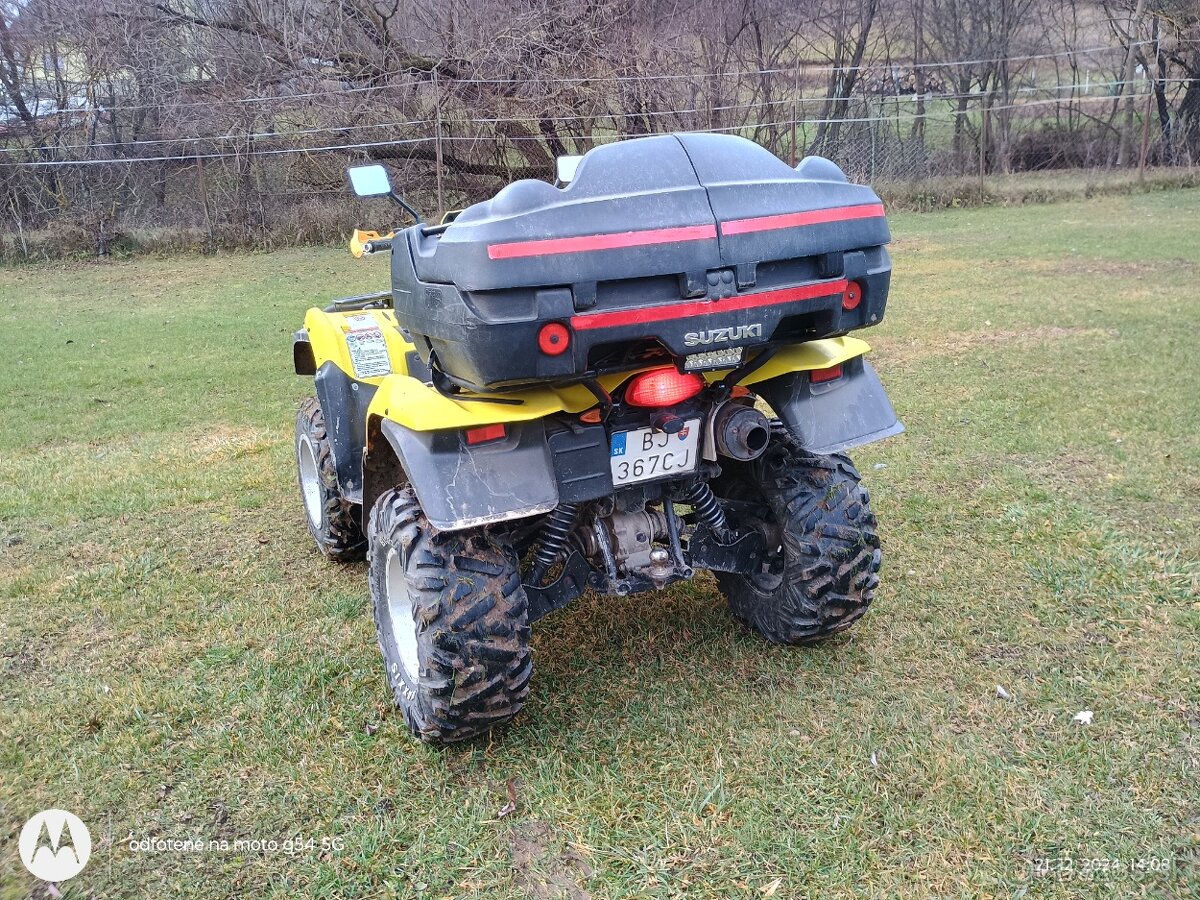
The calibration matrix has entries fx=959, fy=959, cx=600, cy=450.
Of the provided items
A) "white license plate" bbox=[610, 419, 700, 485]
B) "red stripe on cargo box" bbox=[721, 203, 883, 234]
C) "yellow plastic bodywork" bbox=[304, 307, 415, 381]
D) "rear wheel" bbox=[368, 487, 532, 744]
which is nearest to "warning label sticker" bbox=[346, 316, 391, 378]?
"yellow plastic bodywork" bbox=[304, 307, 415, 381]

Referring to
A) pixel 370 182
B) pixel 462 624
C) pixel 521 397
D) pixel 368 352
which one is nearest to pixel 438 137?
pixel 368 352

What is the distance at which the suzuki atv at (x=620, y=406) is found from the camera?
2.27 meters

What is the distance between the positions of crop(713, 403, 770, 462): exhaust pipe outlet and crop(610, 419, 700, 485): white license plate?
0.09 meters

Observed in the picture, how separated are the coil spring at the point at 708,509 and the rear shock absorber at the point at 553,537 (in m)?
0.37

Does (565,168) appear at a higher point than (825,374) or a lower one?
higher

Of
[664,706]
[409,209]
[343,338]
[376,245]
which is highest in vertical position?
[409,209]

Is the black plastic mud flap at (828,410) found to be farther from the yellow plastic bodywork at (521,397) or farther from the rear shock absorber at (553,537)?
the rear shock absorber at (553,537)

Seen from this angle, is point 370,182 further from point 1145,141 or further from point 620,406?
point 1145,141

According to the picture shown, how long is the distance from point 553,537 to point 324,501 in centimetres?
149

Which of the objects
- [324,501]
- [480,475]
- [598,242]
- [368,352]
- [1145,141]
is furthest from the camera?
[1145,141]

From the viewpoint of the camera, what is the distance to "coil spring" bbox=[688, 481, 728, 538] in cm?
296

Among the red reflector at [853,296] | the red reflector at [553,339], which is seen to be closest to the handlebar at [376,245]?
the red reflector at [553,339]

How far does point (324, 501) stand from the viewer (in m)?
3.99

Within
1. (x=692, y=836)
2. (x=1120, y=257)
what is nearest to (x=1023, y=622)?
(x=692, y=836)
